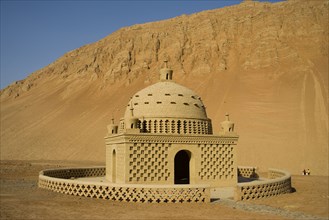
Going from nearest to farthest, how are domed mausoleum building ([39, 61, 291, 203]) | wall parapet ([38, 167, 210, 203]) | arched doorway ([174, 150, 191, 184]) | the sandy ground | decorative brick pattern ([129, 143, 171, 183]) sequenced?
1. the sandy ground
2. wall parapet ([38, 167, 210, 203])
3. domed mausoleum building ([39, 61, 291, 203])
4. decorative brick pattern ([129, 143, 171, 183])
5. arched doorway ([174, 150, 191, 184])

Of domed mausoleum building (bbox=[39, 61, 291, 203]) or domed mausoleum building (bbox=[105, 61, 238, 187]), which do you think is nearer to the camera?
domed mausoleum building (bbox=[39, 61, 291, 203])

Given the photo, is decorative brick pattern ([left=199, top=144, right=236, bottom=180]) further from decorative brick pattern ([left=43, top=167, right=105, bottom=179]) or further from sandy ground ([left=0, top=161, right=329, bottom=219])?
decorative brick pattern ([left=43, top=167, right=105, bottom=179])

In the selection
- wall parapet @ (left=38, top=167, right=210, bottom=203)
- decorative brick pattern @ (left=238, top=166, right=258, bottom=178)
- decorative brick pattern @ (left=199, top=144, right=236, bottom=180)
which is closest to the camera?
wall parapet @ (left=38, top=167, right=210, bottom=203)

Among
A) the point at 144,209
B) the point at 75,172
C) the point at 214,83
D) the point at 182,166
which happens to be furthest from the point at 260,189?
the point at 214,83

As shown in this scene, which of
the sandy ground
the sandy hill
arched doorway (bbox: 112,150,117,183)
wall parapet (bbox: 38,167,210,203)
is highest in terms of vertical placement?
the sandy hill

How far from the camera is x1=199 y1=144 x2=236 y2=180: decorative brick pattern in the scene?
20172 millimetres

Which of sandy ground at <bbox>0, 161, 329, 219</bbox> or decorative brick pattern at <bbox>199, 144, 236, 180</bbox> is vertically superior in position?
decorative brick pattern at <bbox>199, 144, 236, 180</bbox>

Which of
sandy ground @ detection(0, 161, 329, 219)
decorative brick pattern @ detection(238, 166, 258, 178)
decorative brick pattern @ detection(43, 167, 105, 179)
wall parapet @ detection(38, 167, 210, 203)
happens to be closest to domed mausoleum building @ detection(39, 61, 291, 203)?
wall parapet @ detection(38, 167, 210, 203)

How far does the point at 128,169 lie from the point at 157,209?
468 centimetres

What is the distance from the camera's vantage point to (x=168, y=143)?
768 inches

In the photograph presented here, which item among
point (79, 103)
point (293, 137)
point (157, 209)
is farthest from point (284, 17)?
point (157, 209)

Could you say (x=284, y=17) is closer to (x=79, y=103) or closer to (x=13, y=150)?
(x=79, y=103)

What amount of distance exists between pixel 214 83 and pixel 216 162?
46145 mm

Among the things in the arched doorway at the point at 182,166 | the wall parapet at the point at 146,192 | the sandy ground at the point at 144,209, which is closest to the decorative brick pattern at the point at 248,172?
the arched doorway at the point at 182,166
